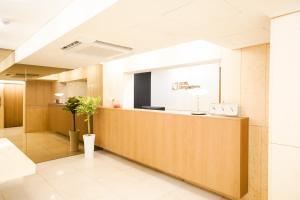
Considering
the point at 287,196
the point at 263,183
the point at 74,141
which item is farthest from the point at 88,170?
the point at 287,196

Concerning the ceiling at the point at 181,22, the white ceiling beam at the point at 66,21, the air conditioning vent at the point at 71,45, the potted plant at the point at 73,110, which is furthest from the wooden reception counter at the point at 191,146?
the white ceiling beam at the point at 66,21

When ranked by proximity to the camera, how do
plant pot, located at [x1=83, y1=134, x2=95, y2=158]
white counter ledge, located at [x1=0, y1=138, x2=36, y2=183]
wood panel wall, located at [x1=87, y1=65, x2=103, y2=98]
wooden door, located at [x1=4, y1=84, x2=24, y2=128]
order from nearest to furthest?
1. white counter ledge, located at [x1=0, y1=138, x2=36, y2=183]
2. plant pot, located at [x1=83, y1=134, x2=95, y2=158]
3. wooden door, located at [x1=4, y1=84, x2=24, y2=128]
4. wood panel wall, located at [x1=87, y1=65, x2=103, y2=98]

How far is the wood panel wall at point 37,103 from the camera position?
5336 millimetres

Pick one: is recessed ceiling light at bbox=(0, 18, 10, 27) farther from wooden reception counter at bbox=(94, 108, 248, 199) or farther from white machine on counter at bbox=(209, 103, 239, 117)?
white machine on counter at bbox=(209, 103, 239, 117)

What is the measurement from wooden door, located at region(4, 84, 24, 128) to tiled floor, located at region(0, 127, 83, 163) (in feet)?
1.28

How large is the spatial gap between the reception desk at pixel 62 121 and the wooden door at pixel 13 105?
2.84ft

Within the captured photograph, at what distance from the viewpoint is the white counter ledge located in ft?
6.91

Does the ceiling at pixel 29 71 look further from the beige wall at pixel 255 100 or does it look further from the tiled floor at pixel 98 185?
the beige wall at pixel 255 100

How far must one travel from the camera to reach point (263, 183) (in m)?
2.85

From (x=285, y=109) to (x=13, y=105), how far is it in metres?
7.93

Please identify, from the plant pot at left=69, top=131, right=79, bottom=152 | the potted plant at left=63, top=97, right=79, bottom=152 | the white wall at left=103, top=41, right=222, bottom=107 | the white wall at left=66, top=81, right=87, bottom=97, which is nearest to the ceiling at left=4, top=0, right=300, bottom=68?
the white wall at left=103, top=41, right=222, bottom=107

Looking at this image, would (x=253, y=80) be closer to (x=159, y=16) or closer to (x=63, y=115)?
(x=159, y=16)

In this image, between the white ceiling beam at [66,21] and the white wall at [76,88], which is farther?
the white wall at [76,88]

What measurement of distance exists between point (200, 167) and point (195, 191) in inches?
18.8
